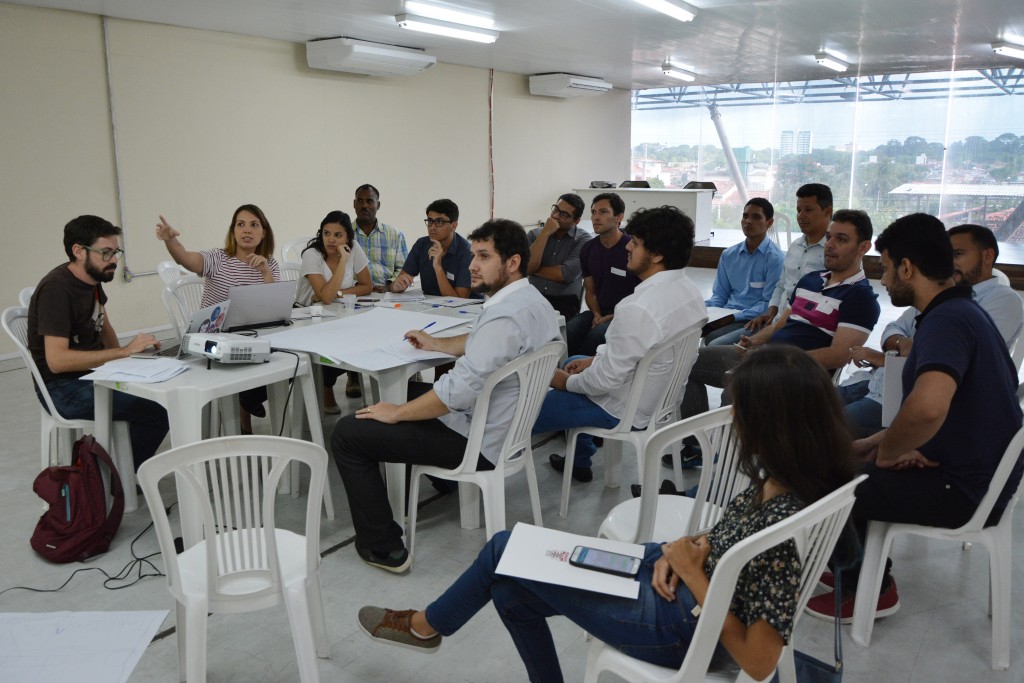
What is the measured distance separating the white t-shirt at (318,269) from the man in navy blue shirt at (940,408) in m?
2.79

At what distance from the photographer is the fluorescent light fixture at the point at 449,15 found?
5854 millimetres

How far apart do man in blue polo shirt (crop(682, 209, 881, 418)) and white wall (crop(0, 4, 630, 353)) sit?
16.3 ft

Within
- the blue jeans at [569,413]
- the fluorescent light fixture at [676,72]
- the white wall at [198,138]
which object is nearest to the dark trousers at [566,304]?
the blue jeans at [569,413]

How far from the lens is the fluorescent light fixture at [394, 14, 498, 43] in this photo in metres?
6.15

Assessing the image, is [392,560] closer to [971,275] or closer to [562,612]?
[562,612]

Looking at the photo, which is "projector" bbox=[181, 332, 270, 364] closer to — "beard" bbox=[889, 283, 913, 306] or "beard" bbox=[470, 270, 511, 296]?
"beard" bbox=[470, 270, 511, 296]

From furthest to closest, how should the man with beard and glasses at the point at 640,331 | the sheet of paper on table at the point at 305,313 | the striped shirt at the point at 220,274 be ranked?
the striped shirt at the point at 220,274
the sheet of paper on table at the point at 305,313
the man with beard and glasses at the point at 640,331

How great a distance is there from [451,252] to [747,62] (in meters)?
6.07

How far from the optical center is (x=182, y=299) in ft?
13.4

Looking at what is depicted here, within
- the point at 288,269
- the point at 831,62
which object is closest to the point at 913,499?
the point at 288,269

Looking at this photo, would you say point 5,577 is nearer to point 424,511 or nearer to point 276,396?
point 276,396

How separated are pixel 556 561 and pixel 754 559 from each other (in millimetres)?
422

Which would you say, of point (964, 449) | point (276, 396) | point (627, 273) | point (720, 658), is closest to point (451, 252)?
point (627, 273)

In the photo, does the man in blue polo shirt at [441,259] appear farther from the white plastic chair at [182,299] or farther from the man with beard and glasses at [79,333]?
the man with beard and glasses at [79,333]
